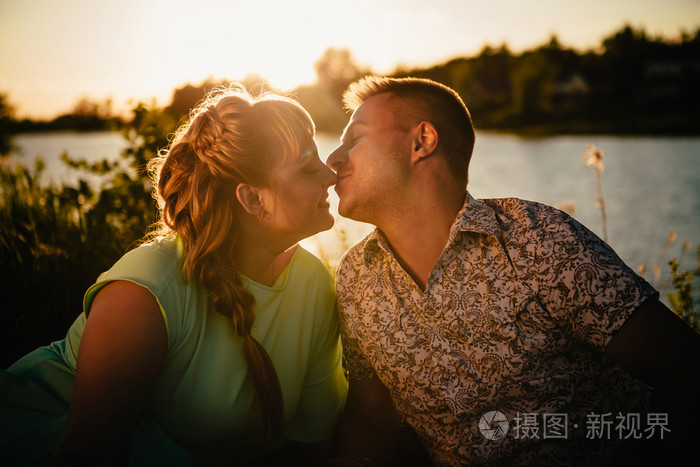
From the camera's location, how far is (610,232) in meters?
14.3

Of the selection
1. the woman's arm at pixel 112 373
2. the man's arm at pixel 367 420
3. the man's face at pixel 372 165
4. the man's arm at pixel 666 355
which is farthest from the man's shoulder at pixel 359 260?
the man's arm at pixel 666 355

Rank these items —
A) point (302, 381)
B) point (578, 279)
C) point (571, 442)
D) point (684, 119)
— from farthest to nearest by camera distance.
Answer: point (684, 119) → point (302, 381) → point (571, 442) → point (578, 279)

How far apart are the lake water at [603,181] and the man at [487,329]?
1.73 metres

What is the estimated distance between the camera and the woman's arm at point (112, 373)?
71.8 inches

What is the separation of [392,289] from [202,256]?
996mm

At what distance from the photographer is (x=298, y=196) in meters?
2.51

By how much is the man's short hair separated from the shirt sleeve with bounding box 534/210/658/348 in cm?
82

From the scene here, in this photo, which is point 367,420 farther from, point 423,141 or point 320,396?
point 423,141

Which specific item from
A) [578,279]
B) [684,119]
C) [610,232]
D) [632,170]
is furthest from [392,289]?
[684,119]

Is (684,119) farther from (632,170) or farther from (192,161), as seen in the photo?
(192,161)

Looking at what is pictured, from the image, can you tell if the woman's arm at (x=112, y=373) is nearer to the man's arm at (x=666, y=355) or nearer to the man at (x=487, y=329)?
the man at (x=487, y=329)

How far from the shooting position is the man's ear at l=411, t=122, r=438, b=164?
2.75 metres

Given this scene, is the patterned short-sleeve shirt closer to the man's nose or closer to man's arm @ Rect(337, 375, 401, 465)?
man's arm @ Rect(337, 375, 401, 465)

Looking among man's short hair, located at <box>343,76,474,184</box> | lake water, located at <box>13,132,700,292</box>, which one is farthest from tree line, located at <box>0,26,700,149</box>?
man's short hair, located at <box>343,76,474,184</box>
